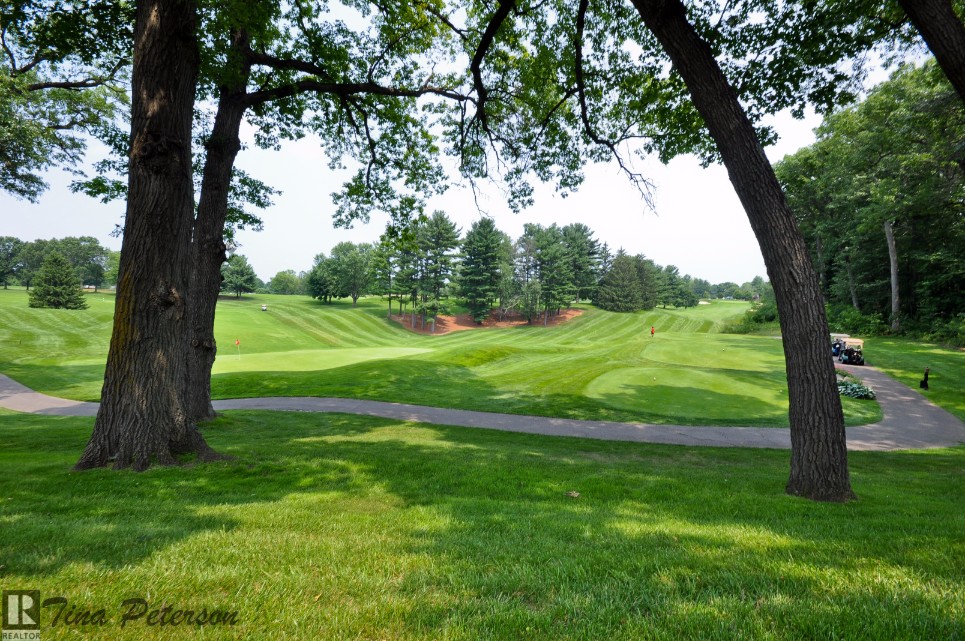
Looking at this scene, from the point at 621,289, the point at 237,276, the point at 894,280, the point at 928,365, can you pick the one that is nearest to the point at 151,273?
the point at 928,365

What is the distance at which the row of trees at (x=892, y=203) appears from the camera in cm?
1809

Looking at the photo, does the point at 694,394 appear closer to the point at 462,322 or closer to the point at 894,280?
the point at 894,280

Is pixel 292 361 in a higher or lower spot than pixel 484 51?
lower

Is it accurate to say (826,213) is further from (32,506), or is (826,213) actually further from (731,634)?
(32,506)

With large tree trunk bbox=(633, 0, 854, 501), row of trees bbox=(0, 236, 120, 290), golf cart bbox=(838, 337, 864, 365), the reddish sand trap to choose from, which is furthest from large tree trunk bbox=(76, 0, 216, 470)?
row of trees bbox=(0, 236, 120, 290)

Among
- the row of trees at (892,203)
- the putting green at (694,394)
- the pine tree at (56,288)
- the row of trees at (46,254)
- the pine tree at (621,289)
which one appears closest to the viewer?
the putting green at (694,394)

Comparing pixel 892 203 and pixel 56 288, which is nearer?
pixel 892 203

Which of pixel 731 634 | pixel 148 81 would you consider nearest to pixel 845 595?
pixel 731 634

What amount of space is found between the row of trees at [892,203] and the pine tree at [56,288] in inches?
2527

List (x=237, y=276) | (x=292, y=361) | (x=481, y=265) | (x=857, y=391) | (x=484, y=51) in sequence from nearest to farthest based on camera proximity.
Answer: (x=484, y=51) < (x=857, y=391) < (x=292, y=361) < (x=481, y=265) < (x=237, y=276)

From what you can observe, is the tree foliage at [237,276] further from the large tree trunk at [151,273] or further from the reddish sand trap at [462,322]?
the large tree trunk at [151,273]

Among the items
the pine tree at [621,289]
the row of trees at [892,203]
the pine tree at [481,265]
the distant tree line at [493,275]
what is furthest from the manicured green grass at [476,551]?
the pine tree at [621,289]

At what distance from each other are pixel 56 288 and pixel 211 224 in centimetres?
5077

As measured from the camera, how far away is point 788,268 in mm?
5238
